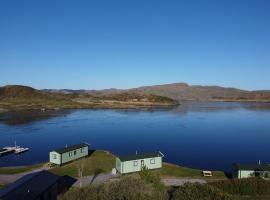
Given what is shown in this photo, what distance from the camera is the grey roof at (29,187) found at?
85.1ft

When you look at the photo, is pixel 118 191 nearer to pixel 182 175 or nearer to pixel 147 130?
pixel 182 175

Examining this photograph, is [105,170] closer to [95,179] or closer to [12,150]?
[95,179]

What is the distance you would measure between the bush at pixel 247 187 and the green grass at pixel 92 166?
19.0 meters

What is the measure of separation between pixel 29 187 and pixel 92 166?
20025 millimetres

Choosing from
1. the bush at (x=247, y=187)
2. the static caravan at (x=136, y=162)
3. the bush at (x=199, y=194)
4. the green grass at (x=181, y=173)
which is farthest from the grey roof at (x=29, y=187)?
the green grass at (x=181, y=173)

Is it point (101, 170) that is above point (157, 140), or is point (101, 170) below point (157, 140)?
above

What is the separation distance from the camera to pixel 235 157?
64.1 m

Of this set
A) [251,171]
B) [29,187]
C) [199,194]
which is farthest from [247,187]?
[29,187]

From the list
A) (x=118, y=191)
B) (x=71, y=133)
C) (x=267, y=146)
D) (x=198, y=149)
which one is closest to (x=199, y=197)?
(x=118, y=191)

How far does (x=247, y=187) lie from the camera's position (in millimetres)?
31516

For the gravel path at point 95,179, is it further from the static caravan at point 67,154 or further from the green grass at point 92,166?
the static caravan at point 67,154

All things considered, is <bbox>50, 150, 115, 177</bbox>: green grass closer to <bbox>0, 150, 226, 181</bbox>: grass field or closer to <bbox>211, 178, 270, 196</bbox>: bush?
<bbox>0, 150, 226, 181</bbox>: grass field

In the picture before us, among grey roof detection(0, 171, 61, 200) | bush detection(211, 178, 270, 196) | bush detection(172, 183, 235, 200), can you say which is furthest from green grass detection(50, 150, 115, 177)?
bush detection(172, 183, 235, 200)

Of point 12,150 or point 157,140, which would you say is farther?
point 157,140
